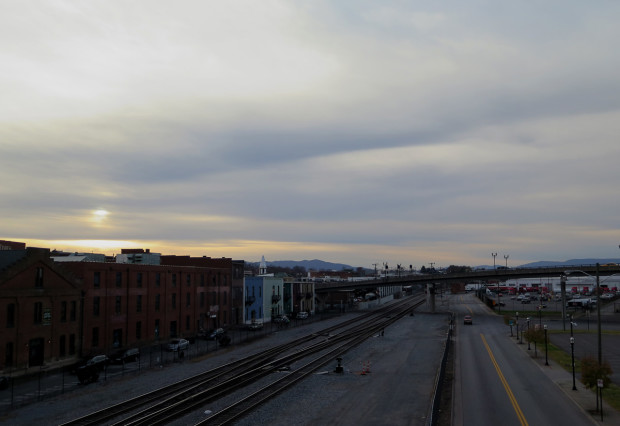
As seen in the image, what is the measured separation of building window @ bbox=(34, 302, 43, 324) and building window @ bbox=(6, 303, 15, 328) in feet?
8.51

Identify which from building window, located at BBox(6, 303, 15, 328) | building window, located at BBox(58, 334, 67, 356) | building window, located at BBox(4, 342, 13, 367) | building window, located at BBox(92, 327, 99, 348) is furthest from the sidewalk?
building window, located at BBox(92, 327, 99, 348)

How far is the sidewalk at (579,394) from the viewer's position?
2953 centimetres

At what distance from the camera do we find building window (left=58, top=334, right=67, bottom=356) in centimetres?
5178

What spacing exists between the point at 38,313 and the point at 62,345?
4731mm

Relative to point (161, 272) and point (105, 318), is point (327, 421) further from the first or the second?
point (161, 272)

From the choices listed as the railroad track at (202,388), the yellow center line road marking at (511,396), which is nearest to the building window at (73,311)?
the railroad track at (202,388)

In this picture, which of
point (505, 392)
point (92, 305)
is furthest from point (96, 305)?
point (505, 392)

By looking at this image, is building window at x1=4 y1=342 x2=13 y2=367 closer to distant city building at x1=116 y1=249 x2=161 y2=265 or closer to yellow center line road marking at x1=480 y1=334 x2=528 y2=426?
distant city building at x1=116 y1=249 x2=161 y2=265

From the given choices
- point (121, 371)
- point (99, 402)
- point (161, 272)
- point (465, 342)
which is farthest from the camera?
point (161, 272)

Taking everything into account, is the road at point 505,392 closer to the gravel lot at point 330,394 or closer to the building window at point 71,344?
the gravel lot at point 330,394

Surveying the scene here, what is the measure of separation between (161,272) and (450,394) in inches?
1846

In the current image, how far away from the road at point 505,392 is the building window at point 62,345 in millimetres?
37961

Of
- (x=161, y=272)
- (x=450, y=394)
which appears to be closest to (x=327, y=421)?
(x=450, y=394)

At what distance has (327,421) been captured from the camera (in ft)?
99.7
